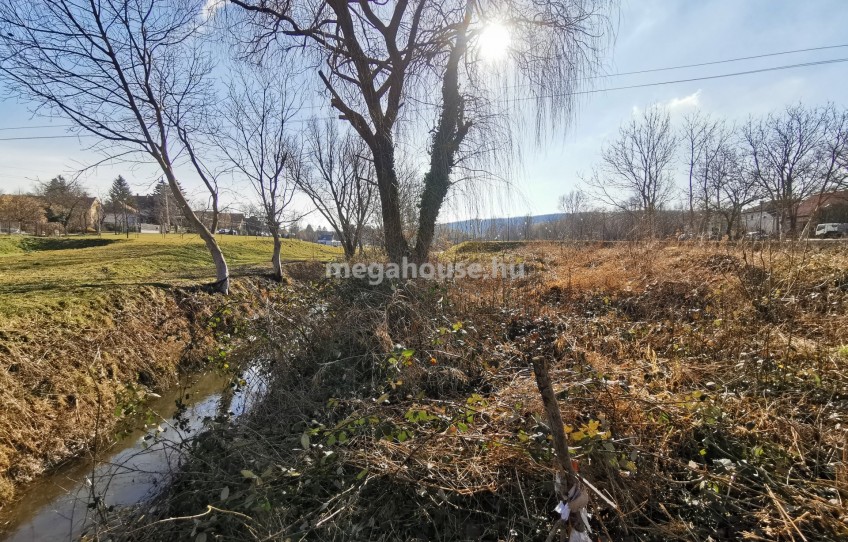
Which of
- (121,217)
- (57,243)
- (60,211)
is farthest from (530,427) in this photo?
(121,217)

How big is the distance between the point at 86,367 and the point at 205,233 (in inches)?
172

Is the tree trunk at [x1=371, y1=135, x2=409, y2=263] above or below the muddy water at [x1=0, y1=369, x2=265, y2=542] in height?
above

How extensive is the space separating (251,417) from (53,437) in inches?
124

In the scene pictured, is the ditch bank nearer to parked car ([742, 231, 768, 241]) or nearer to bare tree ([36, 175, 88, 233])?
parked car ([742, 231, 768, 241])

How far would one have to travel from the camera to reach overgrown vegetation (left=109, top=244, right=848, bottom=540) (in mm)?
1636

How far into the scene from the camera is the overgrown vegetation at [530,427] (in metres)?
1.64

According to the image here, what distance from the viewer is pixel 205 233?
8.46 meters

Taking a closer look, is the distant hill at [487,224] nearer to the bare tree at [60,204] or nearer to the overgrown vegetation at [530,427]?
the overgrown vegetation at [530,427]

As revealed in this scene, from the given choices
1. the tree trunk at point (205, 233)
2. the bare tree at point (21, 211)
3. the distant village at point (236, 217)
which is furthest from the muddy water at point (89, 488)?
the bare tree at point (21, 211)

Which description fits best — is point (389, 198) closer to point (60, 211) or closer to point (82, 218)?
Result: point (60, 211)

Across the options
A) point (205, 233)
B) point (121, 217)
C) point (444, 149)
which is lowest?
point (205, 233)

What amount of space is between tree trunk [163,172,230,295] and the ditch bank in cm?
133

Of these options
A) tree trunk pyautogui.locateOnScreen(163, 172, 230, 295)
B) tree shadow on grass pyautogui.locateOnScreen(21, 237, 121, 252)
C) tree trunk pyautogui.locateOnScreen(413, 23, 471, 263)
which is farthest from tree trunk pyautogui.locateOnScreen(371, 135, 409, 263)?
tree shadow on grass pyautogui.locateOnScreen(21, 237, 121, 252)

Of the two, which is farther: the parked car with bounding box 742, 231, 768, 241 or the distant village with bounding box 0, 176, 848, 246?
the distant village with bounding box 0, 176, 848, 246
